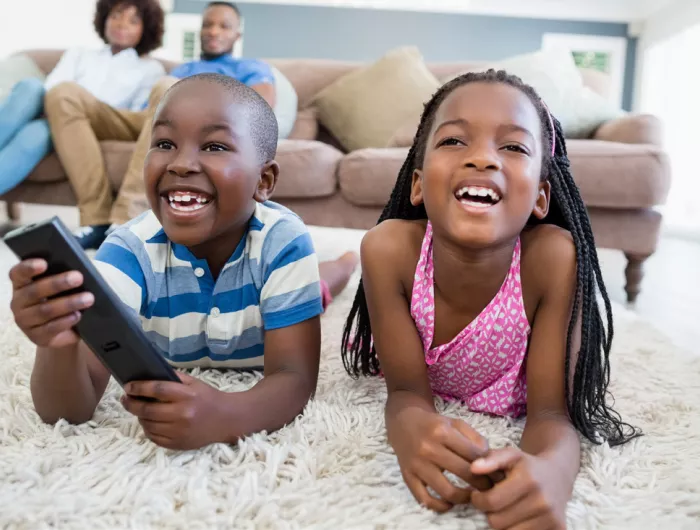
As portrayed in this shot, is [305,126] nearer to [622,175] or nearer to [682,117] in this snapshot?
[622,175]

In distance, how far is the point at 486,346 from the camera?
0.81 meters

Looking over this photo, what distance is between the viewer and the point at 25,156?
2.09m

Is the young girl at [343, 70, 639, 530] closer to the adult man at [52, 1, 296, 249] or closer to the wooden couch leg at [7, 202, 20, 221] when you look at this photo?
the adult man at [52, 1, 296, 249]

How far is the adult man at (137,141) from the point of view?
2.01 meters

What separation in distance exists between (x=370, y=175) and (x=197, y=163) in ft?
3.64

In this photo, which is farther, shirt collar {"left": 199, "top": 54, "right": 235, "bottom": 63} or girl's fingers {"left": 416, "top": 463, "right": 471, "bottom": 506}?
shirt collar {"left": 199, "top": 54, "right": 235, "bottom": 63}

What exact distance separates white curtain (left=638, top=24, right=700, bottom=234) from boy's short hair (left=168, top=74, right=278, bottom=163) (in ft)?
11.6

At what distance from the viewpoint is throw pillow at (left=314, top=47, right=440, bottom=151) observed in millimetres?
2281

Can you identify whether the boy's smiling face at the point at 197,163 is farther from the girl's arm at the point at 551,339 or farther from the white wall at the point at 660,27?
the white wall at the point at 660,27

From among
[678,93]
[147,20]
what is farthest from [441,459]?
[678,93]

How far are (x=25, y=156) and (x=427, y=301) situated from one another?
6.01 feet

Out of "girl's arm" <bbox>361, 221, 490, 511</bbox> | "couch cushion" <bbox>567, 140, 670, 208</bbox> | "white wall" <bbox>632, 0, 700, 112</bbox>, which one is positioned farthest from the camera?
"white wall" <bbox>632, 0, 700, 112</bbox>

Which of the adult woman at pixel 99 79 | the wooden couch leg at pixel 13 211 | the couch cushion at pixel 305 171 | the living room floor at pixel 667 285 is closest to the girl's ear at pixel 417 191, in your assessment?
the living room floor at pixel 667 285

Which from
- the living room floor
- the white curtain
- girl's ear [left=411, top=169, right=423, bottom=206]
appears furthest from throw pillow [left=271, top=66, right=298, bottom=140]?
the white curtain
